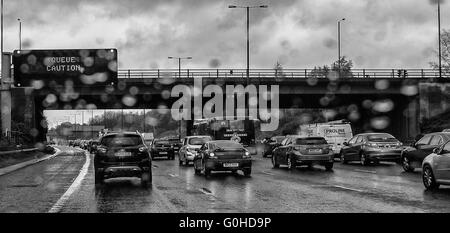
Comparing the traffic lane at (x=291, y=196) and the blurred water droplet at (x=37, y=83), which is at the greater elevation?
the blurred water droplet at (x=37, y=83)

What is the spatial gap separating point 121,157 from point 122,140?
56cm

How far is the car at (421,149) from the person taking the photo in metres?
21.2

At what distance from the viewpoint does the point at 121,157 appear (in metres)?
17.8

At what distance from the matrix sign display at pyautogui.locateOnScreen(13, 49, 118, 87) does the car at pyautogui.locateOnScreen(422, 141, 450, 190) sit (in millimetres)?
30441

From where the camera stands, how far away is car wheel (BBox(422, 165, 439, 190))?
15.4m

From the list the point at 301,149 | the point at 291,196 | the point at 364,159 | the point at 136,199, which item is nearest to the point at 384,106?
the point at 364,159

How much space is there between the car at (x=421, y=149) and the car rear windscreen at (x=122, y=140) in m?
10.2

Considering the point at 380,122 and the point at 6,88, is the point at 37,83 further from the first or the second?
the point at 380,122

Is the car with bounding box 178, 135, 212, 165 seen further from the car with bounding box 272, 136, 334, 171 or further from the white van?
the white van

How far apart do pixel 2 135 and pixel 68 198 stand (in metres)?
31.8

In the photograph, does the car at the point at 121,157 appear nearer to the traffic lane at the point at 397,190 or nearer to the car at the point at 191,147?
the traffic lane at the point at 397,190

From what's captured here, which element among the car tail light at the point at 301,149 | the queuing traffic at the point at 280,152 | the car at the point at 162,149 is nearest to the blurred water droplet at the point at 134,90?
the queuing traffic at the point at 280,152

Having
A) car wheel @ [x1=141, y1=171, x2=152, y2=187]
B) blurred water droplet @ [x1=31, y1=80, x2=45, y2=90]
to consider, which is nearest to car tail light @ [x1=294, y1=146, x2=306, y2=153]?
car wheel @ [x1=141, y1=171, x2=152, y2=187]
